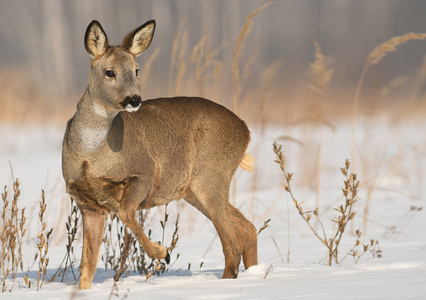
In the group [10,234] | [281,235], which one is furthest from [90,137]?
[281,235]

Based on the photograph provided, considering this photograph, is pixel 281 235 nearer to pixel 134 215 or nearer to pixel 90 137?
pixel 134 215

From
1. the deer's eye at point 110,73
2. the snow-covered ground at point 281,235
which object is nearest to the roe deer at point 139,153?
the deer's eye at point 110,73

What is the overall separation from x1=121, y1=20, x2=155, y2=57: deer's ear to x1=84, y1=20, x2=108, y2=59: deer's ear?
0.68ft

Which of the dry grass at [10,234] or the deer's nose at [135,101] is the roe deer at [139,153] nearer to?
the deer's nose at [135,101]

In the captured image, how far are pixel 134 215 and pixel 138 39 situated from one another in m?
1.28

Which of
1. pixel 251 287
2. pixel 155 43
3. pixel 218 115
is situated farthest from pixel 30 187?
pixel 155 43

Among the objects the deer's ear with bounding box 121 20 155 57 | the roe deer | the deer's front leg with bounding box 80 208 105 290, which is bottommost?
the deer's front leg with bounding box 80 208 105 290

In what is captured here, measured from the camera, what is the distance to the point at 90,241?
18.2ft

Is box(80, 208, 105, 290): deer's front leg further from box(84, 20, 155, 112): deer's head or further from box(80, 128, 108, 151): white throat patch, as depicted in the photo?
box(84, 20, 155, 112): deer's head

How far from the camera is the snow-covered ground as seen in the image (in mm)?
4418

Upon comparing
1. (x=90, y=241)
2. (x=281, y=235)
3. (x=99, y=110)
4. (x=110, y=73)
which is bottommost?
(x=90, y=241)

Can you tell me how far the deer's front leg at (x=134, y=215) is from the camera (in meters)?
4.95

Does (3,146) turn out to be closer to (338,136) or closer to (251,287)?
(338,136)

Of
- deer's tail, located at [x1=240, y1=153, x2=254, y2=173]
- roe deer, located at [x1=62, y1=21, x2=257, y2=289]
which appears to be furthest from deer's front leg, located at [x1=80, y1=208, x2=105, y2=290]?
deer's tail, located at [x1=240, y1=153, x2=254, y2=173]
